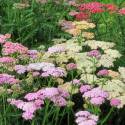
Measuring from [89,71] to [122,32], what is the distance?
117 centimetres

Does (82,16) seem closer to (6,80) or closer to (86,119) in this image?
(6,80)

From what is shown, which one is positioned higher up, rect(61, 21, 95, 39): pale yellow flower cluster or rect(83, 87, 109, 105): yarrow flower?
rect(61, 21, 95, 39): pale yellow flower cluster

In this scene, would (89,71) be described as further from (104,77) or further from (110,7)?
(110,7)

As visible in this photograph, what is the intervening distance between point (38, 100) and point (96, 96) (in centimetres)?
34

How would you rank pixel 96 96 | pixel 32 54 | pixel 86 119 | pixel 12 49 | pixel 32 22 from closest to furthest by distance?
1. pixel 86 119
2. pixel 96 96
3. pixel 12 49
4. pixel 32 54
5. pixel 32 22

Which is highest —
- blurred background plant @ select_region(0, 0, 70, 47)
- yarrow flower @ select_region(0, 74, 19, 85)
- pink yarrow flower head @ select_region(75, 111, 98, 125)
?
yarrow flower @ select_region(0, 74, 19, 85)

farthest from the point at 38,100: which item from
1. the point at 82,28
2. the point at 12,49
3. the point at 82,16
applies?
the point at 82,16

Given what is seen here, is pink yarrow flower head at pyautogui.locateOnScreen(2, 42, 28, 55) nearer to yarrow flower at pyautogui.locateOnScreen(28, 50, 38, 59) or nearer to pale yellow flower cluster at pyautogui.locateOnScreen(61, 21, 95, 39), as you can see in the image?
yarrow flower at pyautogui.locateOnScreen(28, 50, 38, 59)

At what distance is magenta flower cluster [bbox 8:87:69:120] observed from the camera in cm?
318

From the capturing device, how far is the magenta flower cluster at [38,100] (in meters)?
3.18

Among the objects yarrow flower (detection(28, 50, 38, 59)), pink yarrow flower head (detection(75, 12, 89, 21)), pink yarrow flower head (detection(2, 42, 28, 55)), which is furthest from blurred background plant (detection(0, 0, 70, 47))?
pink yarrow flower head (detection(2, 42, 28, 55))

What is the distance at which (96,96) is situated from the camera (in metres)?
3.29

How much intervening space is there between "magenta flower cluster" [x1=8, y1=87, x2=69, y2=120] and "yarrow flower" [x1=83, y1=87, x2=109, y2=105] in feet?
0.52

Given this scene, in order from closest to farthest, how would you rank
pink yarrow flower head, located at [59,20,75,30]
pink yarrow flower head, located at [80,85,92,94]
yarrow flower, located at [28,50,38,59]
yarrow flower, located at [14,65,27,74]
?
pink yarrow flower head, located at [80,85,92,94] < yarrow flower, located at [14,65,27,74] < yarrow flower, located at [28,50,38,59] < pink yarrow flower head, located at [59,20,75,30]
